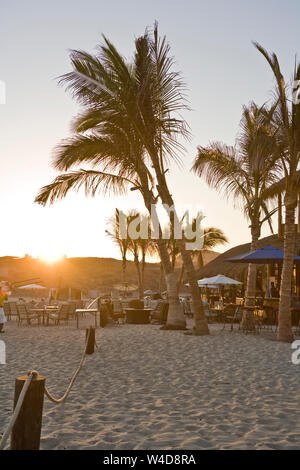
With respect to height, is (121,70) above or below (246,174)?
above

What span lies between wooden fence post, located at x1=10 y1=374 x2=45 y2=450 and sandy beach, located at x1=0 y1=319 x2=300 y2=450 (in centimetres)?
93

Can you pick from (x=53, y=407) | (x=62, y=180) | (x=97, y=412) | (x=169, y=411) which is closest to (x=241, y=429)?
(x=169, y=411)

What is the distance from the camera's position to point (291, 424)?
489cm

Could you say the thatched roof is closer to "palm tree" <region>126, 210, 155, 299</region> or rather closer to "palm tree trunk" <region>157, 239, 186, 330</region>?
"palm tree" <region>126, 210, 155, 299</region>

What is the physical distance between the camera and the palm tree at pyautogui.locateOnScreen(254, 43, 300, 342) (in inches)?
458

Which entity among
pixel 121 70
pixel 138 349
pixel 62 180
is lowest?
pixel 138 349

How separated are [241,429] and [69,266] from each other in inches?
3333

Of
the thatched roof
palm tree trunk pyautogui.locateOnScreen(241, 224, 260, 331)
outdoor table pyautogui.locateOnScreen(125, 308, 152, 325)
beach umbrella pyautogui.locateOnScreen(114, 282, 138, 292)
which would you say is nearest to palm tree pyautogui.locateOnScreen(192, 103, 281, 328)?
palm tree trunk pyautogui.locateOnScreen(241, 224, 260, 331)

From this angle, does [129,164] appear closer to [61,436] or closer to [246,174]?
[246,174]

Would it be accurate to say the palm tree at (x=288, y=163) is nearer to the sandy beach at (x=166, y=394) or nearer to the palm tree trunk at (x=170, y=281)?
the sandy beach at (x=166, y=394)

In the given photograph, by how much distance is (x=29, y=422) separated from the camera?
3330 mm

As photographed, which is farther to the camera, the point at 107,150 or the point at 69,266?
the point at 69,266
